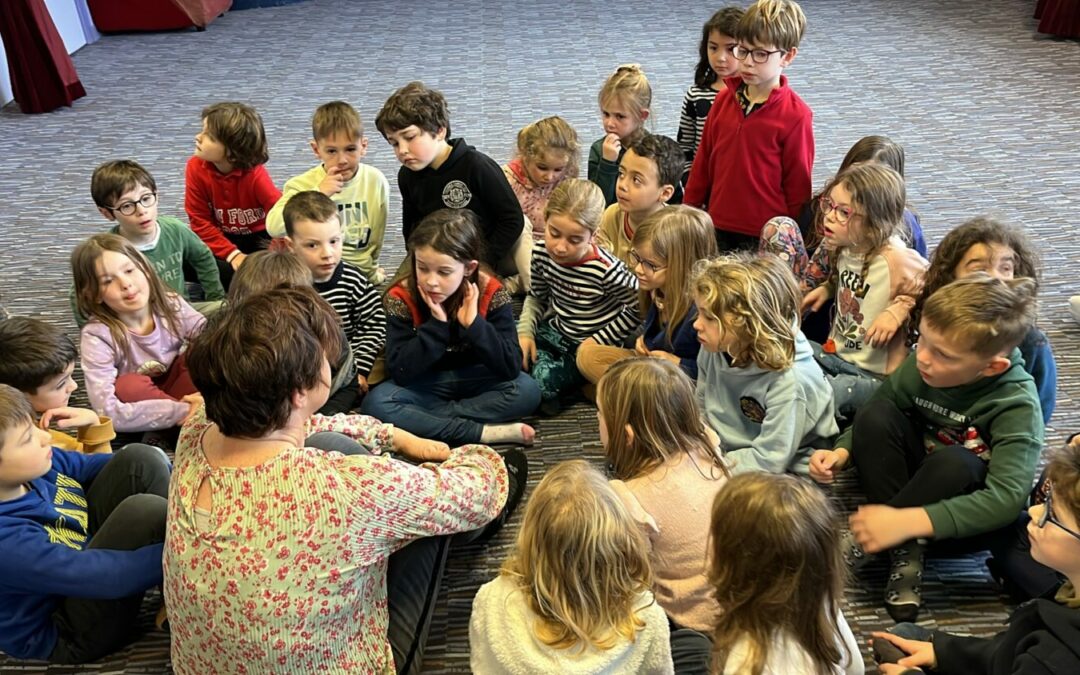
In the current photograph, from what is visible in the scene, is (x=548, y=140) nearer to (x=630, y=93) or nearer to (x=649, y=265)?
(x=630, y=93)

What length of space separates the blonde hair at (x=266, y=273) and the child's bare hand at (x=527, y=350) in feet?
2.11

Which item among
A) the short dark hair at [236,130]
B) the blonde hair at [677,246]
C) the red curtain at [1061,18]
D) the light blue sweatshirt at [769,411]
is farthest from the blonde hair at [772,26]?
the red curtain at [1061,18]

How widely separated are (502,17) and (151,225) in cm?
462

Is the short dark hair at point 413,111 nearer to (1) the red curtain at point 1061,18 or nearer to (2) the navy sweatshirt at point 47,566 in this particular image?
(2) the navy sweatshirt at point 47,566

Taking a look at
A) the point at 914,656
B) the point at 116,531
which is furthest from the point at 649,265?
the point at 116,531

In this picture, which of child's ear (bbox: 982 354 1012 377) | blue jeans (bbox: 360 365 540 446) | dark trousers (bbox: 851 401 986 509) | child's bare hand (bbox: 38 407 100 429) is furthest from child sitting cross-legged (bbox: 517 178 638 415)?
child's bare hand (bbox: 38 407 100 429)

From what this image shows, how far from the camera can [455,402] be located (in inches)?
102

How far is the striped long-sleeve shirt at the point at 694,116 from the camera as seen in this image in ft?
11.3

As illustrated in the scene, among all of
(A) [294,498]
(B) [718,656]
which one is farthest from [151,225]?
(B) [718,656]

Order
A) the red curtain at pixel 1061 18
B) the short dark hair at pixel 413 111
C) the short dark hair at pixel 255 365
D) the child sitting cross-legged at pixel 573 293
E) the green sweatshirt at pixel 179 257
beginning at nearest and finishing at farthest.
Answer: the short dark hair at pixel 255 365, the child sitting cross-legged at pixel 573 293, the short dark hair at pixel 413 111, the green sweatshirt at pixel 179 257, the red curtain at pixel 1061 18

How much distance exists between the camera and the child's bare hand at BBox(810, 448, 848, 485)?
2125mm

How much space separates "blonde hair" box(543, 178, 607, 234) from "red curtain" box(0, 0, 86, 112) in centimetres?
394

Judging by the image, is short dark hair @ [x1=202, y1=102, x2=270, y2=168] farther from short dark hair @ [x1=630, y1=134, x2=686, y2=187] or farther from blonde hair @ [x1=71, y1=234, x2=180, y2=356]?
short dark hair @ [x1=630, y1=134, x2=686, y2=187]

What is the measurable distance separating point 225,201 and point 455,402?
1289 mm
